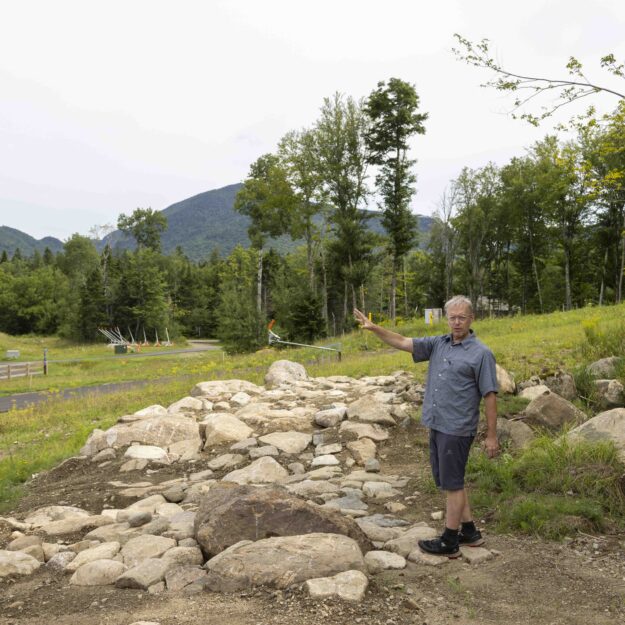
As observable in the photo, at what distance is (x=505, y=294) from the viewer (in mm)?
54719

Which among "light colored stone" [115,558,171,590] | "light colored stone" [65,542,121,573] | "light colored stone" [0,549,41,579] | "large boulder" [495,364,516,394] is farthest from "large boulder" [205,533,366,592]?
"large boulder" [495,364,516,394]

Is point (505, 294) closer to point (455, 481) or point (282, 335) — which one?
point (282, 335)

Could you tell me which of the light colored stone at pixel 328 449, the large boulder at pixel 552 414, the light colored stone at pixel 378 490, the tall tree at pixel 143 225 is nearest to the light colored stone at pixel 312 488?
the light colored stone at pixel 378 490

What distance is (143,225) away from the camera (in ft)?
279

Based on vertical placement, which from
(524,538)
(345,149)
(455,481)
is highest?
(345,149)

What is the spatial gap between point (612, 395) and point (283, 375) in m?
7.20

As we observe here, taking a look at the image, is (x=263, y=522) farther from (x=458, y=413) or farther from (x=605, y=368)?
(x=605, y=368)

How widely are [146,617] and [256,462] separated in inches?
141

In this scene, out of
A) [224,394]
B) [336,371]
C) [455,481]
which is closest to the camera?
[455,481]

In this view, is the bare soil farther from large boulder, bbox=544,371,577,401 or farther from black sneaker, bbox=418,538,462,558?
large boulder, bbox=544,371,577,401

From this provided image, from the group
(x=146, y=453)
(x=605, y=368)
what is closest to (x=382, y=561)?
(x=146, y=453)

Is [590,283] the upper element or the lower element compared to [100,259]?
lower

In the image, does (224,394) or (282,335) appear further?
(282,335)

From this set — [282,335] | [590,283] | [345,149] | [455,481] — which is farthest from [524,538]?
[590,283]
